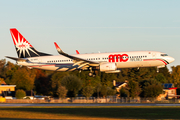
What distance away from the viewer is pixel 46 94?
365 feet

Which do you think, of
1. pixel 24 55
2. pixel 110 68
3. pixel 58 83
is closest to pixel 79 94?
pixel 58 83

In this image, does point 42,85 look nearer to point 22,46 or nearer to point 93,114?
point 22,46

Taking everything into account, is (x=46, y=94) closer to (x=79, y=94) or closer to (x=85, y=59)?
(x=79, y=94)

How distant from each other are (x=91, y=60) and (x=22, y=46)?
16.3 metres

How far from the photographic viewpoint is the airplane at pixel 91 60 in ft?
187

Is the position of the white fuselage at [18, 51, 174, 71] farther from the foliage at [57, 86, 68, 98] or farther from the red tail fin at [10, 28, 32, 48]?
the foliage at [57, 86, 68, 98]

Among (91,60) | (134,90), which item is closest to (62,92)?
(134,90)

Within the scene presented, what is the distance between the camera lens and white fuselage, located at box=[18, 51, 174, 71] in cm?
5688

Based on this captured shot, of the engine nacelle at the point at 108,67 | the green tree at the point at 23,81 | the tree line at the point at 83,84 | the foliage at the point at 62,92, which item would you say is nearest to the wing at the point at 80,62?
the engine nacelle at the point at 108,67

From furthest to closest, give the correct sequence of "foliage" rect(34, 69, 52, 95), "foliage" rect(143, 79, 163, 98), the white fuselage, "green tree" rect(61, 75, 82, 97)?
"foliage" rect(34, 69, 52, 95) < "green tree" rect(61, 75, 82, 97) < "foliage" rect(143, 79, 163, 98) < the white fuselage

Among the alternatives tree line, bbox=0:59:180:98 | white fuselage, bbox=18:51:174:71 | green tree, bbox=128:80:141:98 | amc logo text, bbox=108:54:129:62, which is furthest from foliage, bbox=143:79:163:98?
amc logo text, bbox=108:54:129:62

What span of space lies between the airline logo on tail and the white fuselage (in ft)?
14.4

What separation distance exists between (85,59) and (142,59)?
35.8 ft

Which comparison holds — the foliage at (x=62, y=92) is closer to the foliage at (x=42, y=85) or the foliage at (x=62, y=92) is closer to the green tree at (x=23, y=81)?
the foliage at (x=42, y=85)
